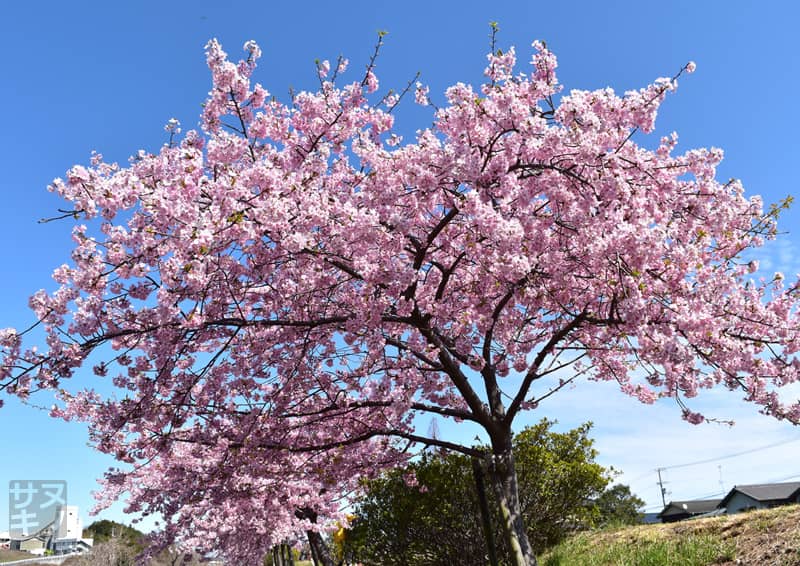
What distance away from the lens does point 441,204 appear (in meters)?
7.69

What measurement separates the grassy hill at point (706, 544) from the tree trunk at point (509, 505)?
80.6 inches

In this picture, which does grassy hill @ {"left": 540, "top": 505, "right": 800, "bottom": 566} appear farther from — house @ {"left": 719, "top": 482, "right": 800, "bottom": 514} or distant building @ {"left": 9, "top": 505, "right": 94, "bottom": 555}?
distant building @ {"left": 9, "top": 505, "right": 94, "bottom": 555}

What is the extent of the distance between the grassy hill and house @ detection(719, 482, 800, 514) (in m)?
32.2

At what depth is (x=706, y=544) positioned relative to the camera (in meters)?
8.26

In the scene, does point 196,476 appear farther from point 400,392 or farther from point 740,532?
point 740,532

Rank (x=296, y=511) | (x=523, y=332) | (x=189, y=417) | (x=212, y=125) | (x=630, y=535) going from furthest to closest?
(x=296, y=511) < (x=630, y=535) < (x=523, y=332) < (x=189, y=417) < (x=212, y=125)

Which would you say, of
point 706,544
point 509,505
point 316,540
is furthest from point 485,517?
point 316,540

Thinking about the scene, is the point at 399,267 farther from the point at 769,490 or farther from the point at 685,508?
the point at 685,508

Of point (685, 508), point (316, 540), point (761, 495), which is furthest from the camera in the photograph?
point (685, 508)

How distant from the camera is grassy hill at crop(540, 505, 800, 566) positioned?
7.33 m

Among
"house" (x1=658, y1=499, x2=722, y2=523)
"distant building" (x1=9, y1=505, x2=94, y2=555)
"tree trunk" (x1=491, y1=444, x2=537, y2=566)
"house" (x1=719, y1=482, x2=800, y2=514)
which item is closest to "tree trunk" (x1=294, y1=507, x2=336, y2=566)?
"tree trunk" (x1=491, y1=444, x2=537, y2=566)

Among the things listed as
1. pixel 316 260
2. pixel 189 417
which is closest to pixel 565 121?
pixel 316 260

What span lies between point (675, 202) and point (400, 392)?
4.51m

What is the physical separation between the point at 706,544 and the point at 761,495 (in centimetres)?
3778
